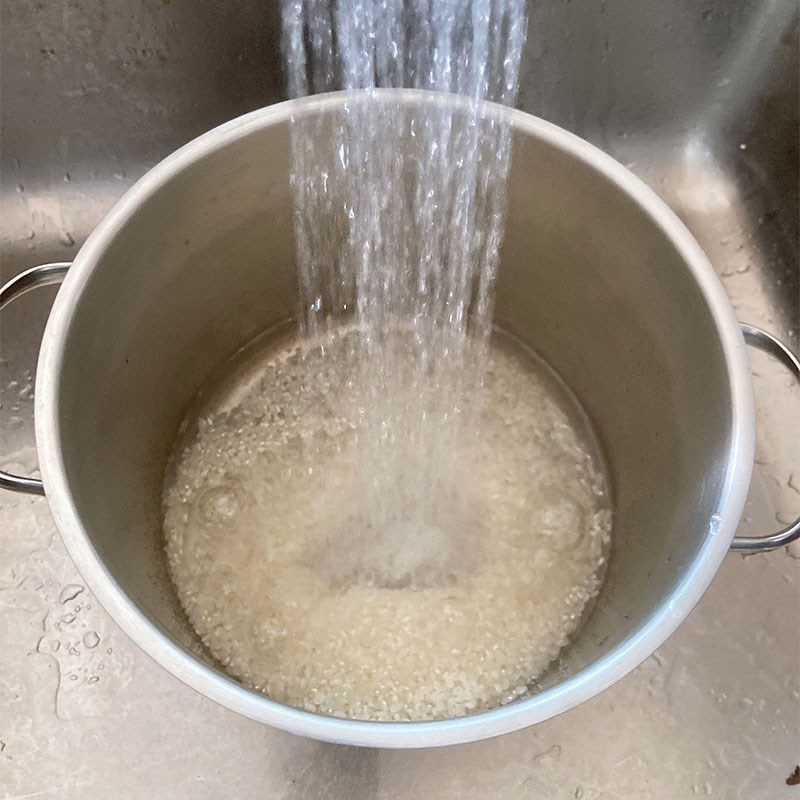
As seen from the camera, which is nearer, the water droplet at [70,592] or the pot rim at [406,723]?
the pot rim at [406,723]

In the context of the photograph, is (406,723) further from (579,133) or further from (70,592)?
(579,133)

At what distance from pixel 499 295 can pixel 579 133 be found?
9.1 inches

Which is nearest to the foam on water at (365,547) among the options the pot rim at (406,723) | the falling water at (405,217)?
the falling water at (405,217)

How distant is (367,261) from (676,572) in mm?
398

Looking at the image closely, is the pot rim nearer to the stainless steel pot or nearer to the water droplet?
the stainless steel pot

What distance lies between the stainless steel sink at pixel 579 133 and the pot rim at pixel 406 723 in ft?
0.77

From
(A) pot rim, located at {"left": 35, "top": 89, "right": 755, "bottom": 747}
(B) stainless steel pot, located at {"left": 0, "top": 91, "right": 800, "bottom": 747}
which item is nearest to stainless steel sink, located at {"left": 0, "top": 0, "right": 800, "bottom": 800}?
(B) stainless steel pot, located at {"left": 0, "top": 91, "right": 800, "bottom": 747}

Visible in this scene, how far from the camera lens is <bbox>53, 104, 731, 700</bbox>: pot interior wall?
0.50 meters

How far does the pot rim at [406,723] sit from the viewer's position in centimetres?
41

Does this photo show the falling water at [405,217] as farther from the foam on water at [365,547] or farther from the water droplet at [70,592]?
the water droplet at [70,592]

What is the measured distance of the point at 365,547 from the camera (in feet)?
2.24

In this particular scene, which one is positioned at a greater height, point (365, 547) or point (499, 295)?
point (499, 295)

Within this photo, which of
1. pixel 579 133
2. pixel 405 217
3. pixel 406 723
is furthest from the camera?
pixel 579 133

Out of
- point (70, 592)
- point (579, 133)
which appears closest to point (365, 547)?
point (70, 592)
